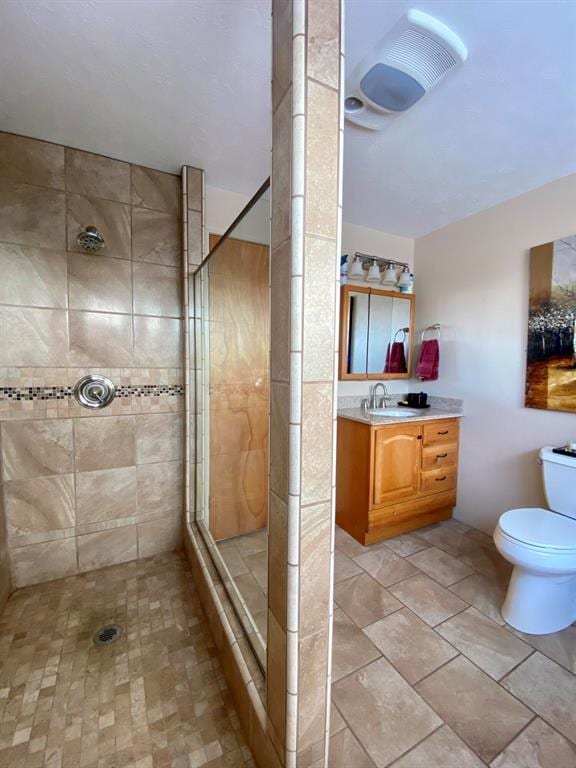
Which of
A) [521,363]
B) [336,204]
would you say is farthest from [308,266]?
[521,363]

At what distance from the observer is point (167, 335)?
1994 millimetres

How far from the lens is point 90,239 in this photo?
168cm

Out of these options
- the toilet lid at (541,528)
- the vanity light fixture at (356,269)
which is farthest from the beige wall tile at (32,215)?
the toilet lid at (541,528)

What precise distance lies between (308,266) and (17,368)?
176cm

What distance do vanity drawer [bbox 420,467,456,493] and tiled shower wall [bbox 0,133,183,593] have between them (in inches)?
68.7

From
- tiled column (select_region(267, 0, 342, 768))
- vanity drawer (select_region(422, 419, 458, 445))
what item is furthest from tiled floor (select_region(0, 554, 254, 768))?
vanity drawer (select_region(422, 419, 458, 445))

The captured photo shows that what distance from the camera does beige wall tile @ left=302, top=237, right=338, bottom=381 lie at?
2.31ft

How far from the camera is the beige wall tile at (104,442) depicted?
71.8 inches

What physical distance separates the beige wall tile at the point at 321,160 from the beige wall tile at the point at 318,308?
0.04 meters

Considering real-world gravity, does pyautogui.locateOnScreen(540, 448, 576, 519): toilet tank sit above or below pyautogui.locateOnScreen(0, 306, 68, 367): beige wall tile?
below

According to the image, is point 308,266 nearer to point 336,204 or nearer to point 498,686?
point 336,204

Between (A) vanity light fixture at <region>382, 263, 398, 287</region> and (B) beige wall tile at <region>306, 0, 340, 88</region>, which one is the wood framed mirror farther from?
(B) beige wall tile at <region>306, 0, 340, 88</region>

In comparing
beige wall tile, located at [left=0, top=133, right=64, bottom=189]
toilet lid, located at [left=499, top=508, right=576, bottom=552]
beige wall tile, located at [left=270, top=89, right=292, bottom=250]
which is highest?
beige wall tile, located at [left=0, top=133, right=64, bottom=189]

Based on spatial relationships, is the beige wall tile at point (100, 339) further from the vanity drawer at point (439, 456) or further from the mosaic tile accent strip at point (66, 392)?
the vanity drawer at point (439, 456)
